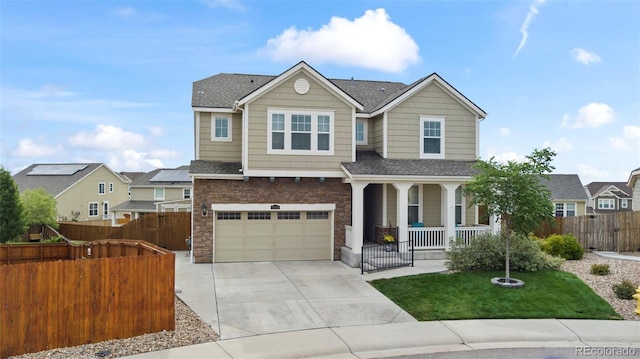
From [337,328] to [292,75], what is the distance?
10.2 m

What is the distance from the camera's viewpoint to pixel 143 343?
29.9 ft

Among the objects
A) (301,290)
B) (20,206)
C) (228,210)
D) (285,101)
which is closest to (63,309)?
(301,290)

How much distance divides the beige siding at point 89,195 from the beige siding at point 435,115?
119 feet

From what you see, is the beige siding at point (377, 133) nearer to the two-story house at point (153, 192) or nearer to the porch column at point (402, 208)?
the porch column at point (402, 208)

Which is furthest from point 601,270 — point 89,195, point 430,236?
point 89,195

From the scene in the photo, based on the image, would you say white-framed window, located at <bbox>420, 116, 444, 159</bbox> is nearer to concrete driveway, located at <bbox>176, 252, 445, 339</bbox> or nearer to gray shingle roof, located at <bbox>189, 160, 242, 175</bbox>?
concrete driveway, located at <bbox>176, 252, 445, 339</bbox>

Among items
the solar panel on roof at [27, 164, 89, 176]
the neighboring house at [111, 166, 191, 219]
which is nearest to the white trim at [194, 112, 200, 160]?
the neighboring house at [111, 166, 191, 219]

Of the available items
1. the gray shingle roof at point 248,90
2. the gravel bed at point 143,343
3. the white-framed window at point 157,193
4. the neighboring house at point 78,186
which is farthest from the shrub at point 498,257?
the neighboring house at point 78,186

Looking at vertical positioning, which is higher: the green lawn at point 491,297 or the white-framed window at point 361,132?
the white-framed window at point 361,132

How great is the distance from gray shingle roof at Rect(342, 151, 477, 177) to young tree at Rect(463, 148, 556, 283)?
3.79m

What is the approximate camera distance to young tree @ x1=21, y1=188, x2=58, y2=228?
1286 inches

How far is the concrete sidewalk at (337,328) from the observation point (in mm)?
9211

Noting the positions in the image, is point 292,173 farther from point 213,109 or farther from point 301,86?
point 213,109

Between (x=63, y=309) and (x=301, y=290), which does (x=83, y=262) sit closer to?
(x=63, y=309)
